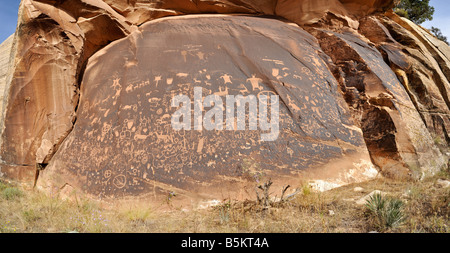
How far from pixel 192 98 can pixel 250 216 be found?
1800mm

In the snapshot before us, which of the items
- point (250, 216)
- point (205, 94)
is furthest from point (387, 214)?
point (205, 94)

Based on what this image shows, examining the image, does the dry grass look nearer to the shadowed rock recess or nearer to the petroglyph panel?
the shadowed rock recess

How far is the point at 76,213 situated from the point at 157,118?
1449 millimetres

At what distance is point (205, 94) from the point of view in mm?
4066

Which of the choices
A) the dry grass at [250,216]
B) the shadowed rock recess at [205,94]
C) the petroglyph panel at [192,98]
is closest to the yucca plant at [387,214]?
the dry grass at [250,216]

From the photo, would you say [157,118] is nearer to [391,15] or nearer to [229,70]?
[229,70]

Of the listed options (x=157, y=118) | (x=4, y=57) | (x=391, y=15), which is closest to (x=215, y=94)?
(x=157, y=118)

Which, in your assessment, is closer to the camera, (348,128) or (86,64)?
(348,128)

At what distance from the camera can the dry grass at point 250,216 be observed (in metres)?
2.60

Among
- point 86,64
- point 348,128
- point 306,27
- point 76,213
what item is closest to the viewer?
point 76,213

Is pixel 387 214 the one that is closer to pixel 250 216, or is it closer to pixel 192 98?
pixel 250 216

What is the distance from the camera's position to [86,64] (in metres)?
5.11

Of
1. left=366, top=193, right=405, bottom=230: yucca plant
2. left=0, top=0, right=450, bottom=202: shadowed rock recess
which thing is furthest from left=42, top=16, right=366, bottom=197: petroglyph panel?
Result: left=366, top=193, right=405, bottom=230: yucca plant

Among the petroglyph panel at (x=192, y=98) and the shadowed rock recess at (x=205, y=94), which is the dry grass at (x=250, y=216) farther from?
the petroglyph panel at (x=192, y=98)
